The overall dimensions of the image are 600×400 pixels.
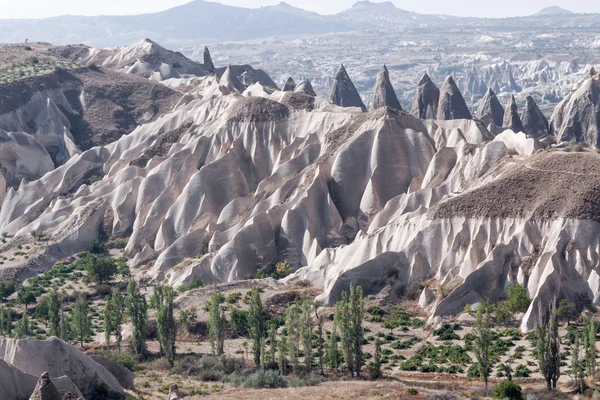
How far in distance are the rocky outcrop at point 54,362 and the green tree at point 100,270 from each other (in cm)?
3138

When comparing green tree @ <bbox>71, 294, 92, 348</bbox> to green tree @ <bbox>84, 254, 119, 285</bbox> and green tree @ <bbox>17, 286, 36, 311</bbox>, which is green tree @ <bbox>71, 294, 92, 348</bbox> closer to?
green tree @ <bbox>17, 286, 36, 311</bbox>

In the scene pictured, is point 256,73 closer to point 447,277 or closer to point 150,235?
point 150,235

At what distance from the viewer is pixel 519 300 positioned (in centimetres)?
6228

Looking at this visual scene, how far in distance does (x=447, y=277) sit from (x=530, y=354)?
33.1ft

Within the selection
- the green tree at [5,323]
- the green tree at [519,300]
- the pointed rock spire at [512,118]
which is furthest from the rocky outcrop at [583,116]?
the green tree at [5,323]

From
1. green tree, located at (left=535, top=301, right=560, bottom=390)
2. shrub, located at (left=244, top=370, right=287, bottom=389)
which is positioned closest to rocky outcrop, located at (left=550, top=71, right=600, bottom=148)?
green tree, located at (left=535, top=301, right=560, bottom=390)

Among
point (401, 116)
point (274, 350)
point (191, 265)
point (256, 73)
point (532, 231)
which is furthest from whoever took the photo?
point (256, 73)

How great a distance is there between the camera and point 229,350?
2420 inches

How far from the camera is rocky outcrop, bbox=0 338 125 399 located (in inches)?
1817

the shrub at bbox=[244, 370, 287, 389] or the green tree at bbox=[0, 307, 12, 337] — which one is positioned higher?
the shrub at bbox=[244, 370, 287, 389]

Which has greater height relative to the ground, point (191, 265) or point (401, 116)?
point (401, 116)

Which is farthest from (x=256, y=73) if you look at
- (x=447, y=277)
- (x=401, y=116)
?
(x=447, y=277)

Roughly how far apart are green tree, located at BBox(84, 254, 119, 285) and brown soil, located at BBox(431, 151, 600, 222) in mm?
21340

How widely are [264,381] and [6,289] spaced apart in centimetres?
2971
